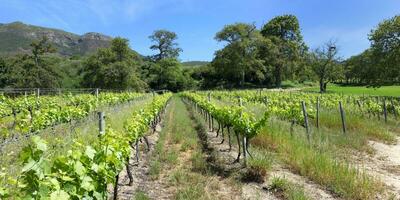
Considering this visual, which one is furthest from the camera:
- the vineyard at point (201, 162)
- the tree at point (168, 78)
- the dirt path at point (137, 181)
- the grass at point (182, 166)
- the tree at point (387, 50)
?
the tree at point (168, 78)

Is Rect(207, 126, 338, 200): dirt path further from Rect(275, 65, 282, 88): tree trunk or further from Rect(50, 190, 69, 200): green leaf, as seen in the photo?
Rect(275, 65, 282, 88): tree trunk

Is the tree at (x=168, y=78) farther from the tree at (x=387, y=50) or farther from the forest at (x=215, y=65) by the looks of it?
the tree at (x=387, y=50)

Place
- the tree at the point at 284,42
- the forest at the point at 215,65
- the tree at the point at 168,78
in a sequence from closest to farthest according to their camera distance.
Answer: the forest at the point at 215,65
the tree at the point at 284,42
the tree at the point at 168,78

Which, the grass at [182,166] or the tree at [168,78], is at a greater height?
the tree at [168,78]

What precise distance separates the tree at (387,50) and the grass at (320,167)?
3261 centimetres

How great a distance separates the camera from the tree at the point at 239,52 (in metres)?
63.2

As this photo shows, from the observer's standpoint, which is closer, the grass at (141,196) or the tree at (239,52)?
the grass at (141,196)

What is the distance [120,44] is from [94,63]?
4694 mm

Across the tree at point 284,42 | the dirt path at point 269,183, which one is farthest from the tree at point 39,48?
the dirt path at point 269,183

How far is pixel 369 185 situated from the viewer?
294 inches

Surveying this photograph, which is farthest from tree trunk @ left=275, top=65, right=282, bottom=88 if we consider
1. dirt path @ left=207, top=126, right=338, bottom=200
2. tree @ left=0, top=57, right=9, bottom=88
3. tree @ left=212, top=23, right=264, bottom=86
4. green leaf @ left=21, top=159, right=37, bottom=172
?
green leaf @ left=21, top=159, right=37, bottom=172

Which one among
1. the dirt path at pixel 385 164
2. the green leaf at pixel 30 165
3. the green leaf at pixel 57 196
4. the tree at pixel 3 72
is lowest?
the dirt path at pixel 385 164

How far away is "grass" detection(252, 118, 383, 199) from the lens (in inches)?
294

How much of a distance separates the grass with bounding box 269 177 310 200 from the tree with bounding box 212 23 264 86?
55.1 metres
